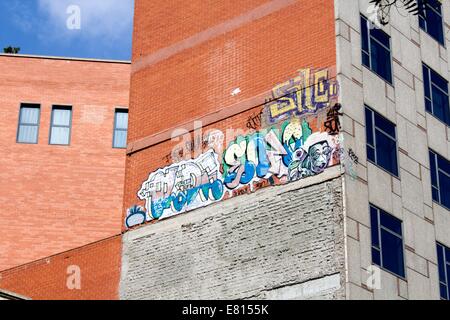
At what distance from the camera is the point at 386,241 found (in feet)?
104

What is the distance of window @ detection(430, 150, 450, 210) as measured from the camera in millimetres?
34688

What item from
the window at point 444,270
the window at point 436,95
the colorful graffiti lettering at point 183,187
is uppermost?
the window at point 436,95

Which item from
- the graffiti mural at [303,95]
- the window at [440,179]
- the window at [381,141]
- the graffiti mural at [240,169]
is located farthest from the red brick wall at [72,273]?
the window at [440,179]

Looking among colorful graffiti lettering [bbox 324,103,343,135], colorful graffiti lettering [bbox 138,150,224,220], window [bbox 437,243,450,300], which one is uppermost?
colorful graffiti lettering [bbox 324,103,343,135]

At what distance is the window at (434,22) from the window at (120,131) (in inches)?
650

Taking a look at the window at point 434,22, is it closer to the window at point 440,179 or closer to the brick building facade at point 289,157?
the brick building facade at point 289,157

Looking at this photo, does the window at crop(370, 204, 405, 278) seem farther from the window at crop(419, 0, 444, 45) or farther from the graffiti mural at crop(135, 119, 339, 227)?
the window at crop(419, 0, 444, 45)

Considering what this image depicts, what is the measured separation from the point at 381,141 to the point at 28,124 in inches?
825

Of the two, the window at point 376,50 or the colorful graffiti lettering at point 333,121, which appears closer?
the colorful graffiti lettering at point 333,121

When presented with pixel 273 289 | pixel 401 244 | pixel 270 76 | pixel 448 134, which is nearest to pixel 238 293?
pixel 273 289

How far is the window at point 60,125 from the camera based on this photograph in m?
48.5

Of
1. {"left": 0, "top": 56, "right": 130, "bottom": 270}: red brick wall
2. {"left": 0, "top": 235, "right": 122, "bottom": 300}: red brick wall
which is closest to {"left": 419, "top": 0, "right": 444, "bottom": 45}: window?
{"left": 0, "top": 235, "right": 122, "bottom": 300}: red brick wall

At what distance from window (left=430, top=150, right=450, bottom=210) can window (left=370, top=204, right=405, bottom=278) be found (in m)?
3.00
